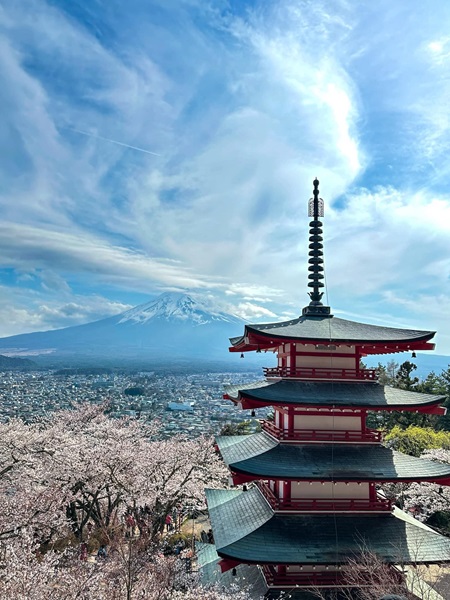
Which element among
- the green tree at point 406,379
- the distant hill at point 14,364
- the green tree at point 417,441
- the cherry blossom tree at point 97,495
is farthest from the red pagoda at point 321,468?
the distant hill at point 14,364

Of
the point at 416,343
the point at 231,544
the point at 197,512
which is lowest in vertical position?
the point at 197,512

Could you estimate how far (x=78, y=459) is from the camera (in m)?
20.5

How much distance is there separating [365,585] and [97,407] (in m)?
27.0

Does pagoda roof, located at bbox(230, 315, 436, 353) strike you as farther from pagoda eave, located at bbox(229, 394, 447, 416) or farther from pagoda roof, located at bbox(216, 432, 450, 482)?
pagoda roof, located at bbox(216, 432, 450, 482)

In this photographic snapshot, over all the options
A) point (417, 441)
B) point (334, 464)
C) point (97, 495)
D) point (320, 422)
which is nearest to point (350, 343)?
point (320, 422)

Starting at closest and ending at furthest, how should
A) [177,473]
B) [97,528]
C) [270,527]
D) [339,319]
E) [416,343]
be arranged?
[270,527], [416,343], [339,319], [97,528], [177,473]

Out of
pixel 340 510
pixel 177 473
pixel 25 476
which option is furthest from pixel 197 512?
pixel 340 510

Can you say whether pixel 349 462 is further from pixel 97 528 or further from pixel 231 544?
pixel 97 528

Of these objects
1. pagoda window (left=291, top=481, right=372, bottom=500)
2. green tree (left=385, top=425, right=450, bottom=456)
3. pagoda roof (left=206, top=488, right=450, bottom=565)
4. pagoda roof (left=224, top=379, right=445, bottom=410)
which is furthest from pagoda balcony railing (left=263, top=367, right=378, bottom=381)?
green tree (left=385, top=425, right=450, bottom=456)

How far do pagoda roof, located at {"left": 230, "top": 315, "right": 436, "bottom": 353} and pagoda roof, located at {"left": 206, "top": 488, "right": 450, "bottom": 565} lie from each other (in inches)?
177

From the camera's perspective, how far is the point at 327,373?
496 inches

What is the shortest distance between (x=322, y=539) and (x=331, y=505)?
36.9 inches

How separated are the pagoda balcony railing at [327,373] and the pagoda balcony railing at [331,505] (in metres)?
3.16

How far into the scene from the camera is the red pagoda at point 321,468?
34.8 feet
